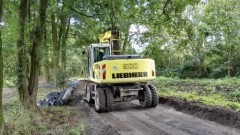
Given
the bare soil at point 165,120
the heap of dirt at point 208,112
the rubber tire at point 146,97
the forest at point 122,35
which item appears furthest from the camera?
the rubber tire at point 146,97

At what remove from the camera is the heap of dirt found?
7570 millimetres

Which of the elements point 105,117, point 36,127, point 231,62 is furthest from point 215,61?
point 36,127

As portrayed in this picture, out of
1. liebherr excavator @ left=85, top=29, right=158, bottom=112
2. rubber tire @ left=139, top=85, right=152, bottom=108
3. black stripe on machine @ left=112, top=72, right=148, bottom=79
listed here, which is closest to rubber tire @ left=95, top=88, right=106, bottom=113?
liebherr excavator @ left=85, top=29, right=158, bottom=112

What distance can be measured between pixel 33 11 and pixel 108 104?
275 inches

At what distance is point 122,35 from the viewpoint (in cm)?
2262

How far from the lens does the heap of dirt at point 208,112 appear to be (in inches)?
298

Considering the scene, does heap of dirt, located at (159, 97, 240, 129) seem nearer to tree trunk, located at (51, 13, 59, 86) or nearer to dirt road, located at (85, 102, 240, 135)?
dirt road, located at (85, 102, 240, 135)

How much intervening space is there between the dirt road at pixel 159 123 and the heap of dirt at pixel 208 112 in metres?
0.24

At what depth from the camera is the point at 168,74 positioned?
29188 millimetres

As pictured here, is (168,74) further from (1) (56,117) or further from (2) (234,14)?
(1) (56,117)

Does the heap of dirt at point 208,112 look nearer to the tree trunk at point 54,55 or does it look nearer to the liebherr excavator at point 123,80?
the liebherr excavator at point 123,80

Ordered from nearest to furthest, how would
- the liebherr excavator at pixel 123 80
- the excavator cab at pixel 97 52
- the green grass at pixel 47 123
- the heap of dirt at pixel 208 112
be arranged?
1. the green grass at pixel 47 123
2. the heap of dirt at pixel 208 112
3. the liebherr excavator at pixel 123 80
4. the excavator cab at pixel 97 52

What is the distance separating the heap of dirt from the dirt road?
24 cm

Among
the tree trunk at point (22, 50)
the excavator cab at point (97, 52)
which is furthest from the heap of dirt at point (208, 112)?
the tree trunk at point (22, 50)
